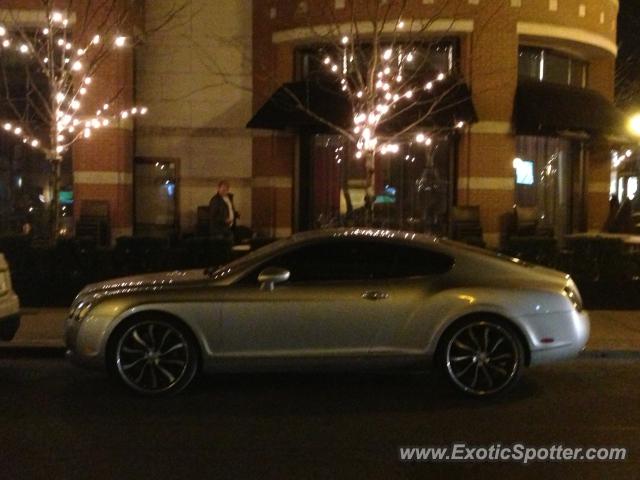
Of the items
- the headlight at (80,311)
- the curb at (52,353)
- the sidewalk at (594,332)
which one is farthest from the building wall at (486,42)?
the headlight at (80,311)

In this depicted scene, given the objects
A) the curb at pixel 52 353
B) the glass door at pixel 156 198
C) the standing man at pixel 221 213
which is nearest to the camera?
the curb at pixel 52 353

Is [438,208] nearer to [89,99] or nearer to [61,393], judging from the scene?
[89,99]

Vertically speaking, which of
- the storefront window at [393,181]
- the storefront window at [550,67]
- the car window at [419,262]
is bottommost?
the car window at [419,262]

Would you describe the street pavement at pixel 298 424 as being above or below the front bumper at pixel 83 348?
below

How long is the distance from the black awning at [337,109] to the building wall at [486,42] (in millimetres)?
643

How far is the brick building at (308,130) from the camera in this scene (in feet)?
56.7

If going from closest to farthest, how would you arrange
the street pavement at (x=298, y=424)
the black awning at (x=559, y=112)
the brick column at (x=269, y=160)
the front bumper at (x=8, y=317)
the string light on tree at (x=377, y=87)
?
the street pavement at (x=298, y=424)
the front bumper at (x=8, y=317)
the string light on tree at (x=377, y=87)
the black awning at (x=559, y=112)
the brick column at (x=269, y=160)

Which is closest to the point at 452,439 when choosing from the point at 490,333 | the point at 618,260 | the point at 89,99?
the point at 490,333

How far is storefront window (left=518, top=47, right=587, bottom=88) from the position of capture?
18.6 m

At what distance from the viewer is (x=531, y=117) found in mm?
17172

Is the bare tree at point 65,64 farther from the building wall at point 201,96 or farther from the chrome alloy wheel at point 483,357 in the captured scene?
the chrome alloy wheel at point 483,357

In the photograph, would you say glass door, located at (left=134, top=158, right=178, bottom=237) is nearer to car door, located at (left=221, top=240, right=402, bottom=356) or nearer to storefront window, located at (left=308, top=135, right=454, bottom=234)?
storefront window, located at (left=308, top=135, right=454, bottom=234)

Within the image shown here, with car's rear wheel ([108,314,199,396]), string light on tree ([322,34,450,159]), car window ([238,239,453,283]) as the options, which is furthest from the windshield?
string light on tree ([322,34,450,159])

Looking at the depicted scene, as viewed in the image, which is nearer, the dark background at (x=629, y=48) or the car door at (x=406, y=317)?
the car door at (x=406, y=317)
